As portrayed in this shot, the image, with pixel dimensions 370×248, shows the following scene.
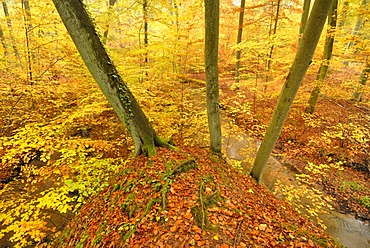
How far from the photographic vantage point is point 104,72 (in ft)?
12.6

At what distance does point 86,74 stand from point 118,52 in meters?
3.32

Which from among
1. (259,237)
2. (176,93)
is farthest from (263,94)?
(259,237)

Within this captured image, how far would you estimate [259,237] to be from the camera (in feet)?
9.02

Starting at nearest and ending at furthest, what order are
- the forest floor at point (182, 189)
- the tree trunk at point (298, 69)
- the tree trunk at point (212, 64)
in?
the forest floor at point (182, 189) → the tree trunk at point (298, 69) → the tree trunk at point (212, 64)

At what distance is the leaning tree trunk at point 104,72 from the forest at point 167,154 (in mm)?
21

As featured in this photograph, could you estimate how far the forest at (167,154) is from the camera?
3.14 metres

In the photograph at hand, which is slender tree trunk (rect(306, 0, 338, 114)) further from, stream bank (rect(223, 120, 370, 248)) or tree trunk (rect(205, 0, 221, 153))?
tree trunk (rect(205, 0, 221, 153))

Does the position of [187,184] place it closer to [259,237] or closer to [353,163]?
[259,237]

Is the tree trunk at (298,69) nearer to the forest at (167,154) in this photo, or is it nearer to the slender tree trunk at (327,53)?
the forest at (167,154)

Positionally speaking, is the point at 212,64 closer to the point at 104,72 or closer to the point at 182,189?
the point at 104,72

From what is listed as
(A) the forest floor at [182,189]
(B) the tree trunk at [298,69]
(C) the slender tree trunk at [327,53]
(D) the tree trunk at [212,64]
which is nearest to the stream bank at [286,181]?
(A) the forest floor at [182,189]

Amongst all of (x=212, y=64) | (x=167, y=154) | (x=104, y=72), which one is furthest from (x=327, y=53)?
(x=104, y=72)

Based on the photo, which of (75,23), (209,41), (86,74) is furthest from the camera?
(86,74)

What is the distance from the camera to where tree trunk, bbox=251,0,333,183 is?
3.59 meters
